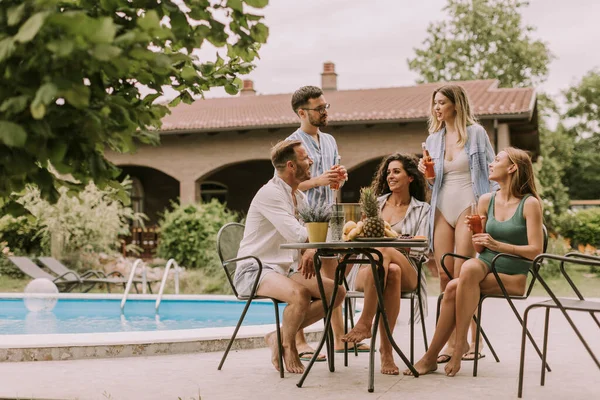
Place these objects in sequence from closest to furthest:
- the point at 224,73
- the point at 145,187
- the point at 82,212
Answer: the point at 224,73
the point at 82,212
the point at 145,187

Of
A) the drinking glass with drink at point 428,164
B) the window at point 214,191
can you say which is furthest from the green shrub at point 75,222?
the drinking glass with drink at point 428,164

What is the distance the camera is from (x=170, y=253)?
15.5 metres

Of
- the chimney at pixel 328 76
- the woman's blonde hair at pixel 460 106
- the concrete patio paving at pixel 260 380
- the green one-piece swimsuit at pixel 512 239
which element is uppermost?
the chimney at pixel 328 76

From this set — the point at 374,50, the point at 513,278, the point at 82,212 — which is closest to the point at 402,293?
the point at 513,278

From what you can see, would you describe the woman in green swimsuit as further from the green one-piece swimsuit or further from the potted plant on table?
the potted plant on table

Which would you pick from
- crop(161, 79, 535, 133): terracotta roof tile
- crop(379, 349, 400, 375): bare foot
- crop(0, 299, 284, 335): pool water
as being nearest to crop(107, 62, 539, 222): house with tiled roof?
crop(161, 79, 535, 133): terracotta roof tile

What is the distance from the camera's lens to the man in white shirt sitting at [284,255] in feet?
14.3

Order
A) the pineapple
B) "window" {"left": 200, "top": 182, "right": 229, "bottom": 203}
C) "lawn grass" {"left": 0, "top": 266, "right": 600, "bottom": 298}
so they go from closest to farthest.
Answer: the pineapple → "lawn grass" {"left": 0, "top": 266, "right": 600, "bottom": 298} → "window" {"left": 200, "top": 182, "right": 229, "bottom": 203}

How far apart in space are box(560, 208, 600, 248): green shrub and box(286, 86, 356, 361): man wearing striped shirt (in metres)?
18.0

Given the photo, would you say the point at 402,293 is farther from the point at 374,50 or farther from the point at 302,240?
the point at 374,50

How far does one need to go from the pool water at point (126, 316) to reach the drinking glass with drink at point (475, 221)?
182 inches

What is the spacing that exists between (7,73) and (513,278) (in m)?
3.20

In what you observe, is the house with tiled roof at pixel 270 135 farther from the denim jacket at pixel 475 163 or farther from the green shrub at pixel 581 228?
the denim jacket at pixel 475 163

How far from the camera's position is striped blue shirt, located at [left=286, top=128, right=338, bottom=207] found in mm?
5281
